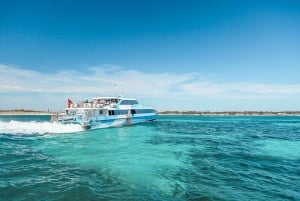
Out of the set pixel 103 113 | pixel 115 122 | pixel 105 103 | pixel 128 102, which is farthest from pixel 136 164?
pixel 128 102

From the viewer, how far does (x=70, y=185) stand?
10.3m

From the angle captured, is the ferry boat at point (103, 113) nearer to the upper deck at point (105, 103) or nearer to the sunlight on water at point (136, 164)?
the upper deck at point (105, 103)

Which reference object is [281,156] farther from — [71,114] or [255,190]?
[71,114]

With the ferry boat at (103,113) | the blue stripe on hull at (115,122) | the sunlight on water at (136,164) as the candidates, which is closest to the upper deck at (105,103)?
the ferry boat at (103,113)

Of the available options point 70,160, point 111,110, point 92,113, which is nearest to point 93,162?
point 70,160

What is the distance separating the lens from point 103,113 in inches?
1638

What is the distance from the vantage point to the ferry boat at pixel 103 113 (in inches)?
1451

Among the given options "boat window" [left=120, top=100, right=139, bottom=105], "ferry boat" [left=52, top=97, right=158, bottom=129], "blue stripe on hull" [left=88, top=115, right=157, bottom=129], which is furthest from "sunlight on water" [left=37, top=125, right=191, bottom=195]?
"boat window" [left=120, top=100, right=139, bottom=105]

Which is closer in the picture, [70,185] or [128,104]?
[70,185]

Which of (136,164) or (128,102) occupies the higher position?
(128,102)

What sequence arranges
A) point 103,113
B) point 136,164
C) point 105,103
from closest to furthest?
point 136,164, point 103,113, point 105,103

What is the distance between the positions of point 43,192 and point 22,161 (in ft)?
21.4

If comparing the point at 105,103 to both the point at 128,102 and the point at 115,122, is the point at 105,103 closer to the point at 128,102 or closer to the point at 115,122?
the point at 115,122

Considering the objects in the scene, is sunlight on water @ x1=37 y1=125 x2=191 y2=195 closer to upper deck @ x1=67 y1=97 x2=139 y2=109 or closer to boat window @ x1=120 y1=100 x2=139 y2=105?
upper deck @ x1=67 y1=97 x2=139 y2=109
